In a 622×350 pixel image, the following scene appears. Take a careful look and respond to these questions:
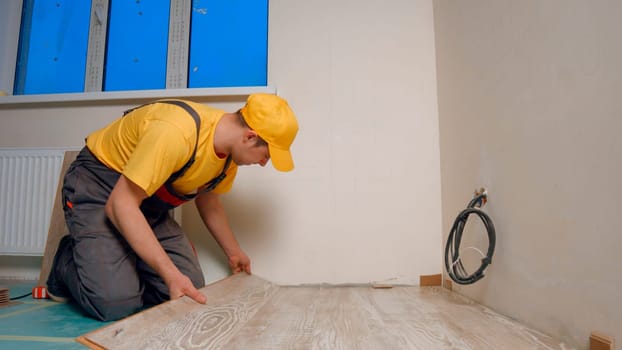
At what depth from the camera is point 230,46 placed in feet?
7.03

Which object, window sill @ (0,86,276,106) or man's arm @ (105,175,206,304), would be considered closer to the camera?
man's arm @ (105,175,206,304)

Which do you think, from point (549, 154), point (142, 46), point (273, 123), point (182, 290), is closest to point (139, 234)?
point (182, 290)

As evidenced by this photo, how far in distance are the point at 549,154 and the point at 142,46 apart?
219 centimetres

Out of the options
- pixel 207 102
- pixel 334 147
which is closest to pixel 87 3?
pixel 207 102

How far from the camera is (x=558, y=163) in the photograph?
3.25 feet

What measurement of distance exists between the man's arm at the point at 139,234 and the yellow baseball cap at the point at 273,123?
47 centimetres

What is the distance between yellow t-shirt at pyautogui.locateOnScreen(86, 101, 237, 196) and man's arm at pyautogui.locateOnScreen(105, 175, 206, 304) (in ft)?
0.20

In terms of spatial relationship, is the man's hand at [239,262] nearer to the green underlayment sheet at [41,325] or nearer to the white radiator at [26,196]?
the green underlayment sheet at [41,325]

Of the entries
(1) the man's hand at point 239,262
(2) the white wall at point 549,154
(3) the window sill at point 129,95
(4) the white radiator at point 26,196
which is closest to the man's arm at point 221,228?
(1) the man's hand at point 239,262

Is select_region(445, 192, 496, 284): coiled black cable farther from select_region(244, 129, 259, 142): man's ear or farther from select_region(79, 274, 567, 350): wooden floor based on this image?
select_region(244, 129, 259, 142): man's ear

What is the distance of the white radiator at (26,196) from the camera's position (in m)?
2.01

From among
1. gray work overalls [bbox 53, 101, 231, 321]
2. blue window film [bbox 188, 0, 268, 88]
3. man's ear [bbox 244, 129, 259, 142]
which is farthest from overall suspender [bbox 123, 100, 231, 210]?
blue window film [bbox 188, 0, 268, 88]

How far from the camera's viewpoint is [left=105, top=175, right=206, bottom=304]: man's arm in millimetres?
1184

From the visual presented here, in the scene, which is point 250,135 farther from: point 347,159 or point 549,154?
point 549,154
